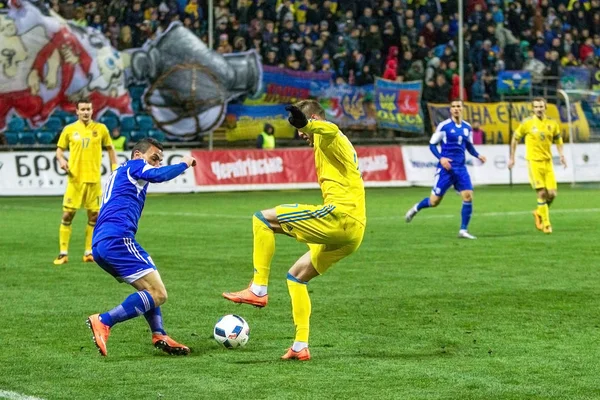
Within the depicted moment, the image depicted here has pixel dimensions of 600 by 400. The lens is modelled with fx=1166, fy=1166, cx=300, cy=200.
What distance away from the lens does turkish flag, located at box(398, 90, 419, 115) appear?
109 feet

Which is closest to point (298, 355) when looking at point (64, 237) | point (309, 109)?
point (309, 109)

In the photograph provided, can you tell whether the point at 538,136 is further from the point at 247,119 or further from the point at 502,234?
the point at 247,119

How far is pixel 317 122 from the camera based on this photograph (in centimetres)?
830

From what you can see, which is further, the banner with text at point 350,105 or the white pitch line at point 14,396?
the banner with text at point 350,105

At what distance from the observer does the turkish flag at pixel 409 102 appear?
3319cm

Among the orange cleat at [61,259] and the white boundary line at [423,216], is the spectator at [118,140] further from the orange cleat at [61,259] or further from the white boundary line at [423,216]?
the orange cleat at [61,259]

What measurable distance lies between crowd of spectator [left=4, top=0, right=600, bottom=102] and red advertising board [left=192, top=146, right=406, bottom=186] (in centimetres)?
288

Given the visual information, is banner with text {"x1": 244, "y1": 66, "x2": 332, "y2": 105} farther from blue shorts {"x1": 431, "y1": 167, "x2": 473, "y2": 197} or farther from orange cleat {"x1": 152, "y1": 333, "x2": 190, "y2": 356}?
orange cleat {"x1": 152, "y1": 333, "x2": 190, "y2": 356}

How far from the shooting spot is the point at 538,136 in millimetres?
20109

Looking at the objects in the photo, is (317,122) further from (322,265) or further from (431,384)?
(431,384)

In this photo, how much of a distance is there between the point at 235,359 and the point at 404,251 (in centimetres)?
828

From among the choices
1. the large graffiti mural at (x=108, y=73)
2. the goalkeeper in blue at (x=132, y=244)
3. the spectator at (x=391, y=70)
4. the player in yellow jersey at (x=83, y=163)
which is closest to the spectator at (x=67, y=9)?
the large graffiti mural at (x=108, y=73)

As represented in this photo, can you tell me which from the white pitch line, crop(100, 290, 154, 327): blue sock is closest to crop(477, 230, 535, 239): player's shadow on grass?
crop(100, 290, 154, 327): blue sock

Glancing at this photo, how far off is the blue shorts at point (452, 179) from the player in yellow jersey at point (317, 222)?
34.8 feet
